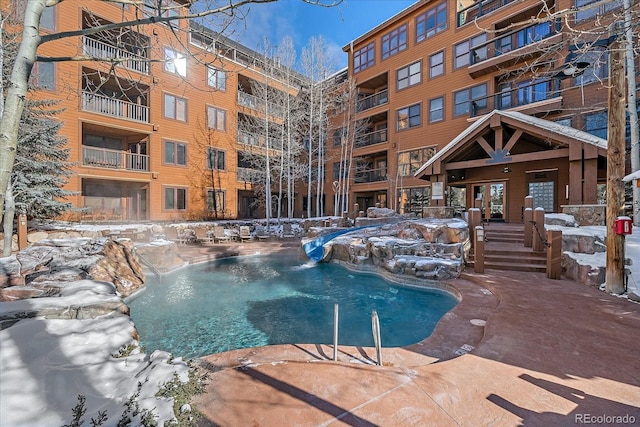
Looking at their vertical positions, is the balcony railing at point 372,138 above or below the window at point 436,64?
below

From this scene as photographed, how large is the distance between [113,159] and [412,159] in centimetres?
1708

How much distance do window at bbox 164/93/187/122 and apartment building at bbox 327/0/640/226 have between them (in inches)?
421

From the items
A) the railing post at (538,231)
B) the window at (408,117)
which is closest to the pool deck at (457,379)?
the railing post at (538,231)

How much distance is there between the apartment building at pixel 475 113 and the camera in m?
10.6

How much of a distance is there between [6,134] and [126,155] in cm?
1608

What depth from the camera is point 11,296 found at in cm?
441

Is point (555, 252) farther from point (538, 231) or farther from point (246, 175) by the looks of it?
point (246, 175)

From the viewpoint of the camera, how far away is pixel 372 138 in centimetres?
2192

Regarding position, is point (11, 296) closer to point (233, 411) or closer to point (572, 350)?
point (233, 411)

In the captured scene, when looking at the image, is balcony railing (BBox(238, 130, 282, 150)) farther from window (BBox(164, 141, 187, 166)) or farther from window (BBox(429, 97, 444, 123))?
window (BBox(429, 97, 444, 123))

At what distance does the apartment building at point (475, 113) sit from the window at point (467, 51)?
57 millimetres

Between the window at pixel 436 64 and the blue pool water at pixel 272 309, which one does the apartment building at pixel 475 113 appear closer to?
the window at pixel 436 64

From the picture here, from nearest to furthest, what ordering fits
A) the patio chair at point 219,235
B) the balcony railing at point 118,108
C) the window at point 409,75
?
the balcony railing at point 118,108 → the patio chair at point 219,235 → the window at point 409,75

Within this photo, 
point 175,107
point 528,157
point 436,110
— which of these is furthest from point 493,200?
point 175,107
